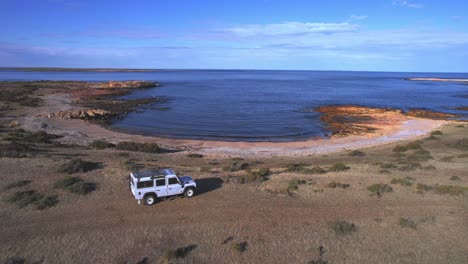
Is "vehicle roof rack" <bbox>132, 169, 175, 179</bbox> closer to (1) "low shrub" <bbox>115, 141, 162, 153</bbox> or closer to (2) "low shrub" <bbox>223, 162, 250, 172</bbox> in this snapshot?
(2) "low shrub" <bbox>223, 162, 250, 172</bbox>

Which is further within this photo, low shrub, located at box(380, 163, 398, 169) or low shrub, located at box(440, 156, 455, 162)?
low shrub, located at box(440, 156, 455, 162)

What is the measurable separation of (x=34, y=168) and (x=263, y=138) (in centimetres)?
2725

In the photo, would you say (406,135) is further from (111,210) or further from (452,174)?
(111,210)

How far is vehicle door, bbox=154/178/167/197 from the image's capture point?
17828 mm

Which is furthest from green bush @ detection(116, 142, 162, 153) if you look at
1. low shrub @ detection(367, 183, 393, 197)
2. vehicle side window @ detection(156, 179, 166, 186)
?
low shrub @ detection(367, 183, 393, 197)

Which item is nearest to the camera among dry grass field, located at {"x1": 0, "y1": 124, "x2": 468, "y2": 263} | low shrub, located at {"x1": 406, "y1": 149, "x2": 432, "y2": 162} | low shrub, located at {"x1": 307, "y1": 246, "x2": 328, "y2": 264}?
low shrub, located at {"x1": 307, "y1": 246, "x2": 328, "y2": 264}

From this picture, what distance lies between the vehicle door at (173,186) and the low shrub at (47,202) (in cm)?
614

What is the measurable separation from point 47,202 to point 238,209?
10.3m

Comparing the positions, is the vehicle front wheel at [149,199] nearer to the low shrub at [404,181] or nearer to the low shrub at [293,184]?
the low shrub at [293,184]

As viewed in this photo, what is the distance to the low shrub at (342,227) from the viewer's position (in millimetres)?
15284

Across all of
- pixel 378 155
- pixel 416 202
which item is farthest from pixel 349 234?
pixel 378 155

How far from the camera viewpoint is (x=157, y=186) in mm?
17828

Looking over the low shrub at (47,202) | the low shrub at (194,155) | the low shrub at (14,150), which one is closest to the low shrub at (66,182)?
the low shrub at (47,202)

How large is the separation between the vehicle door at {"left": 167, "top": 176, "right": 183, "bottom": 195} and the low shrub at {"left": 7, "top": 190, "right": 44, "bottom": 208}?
714 centimetres
